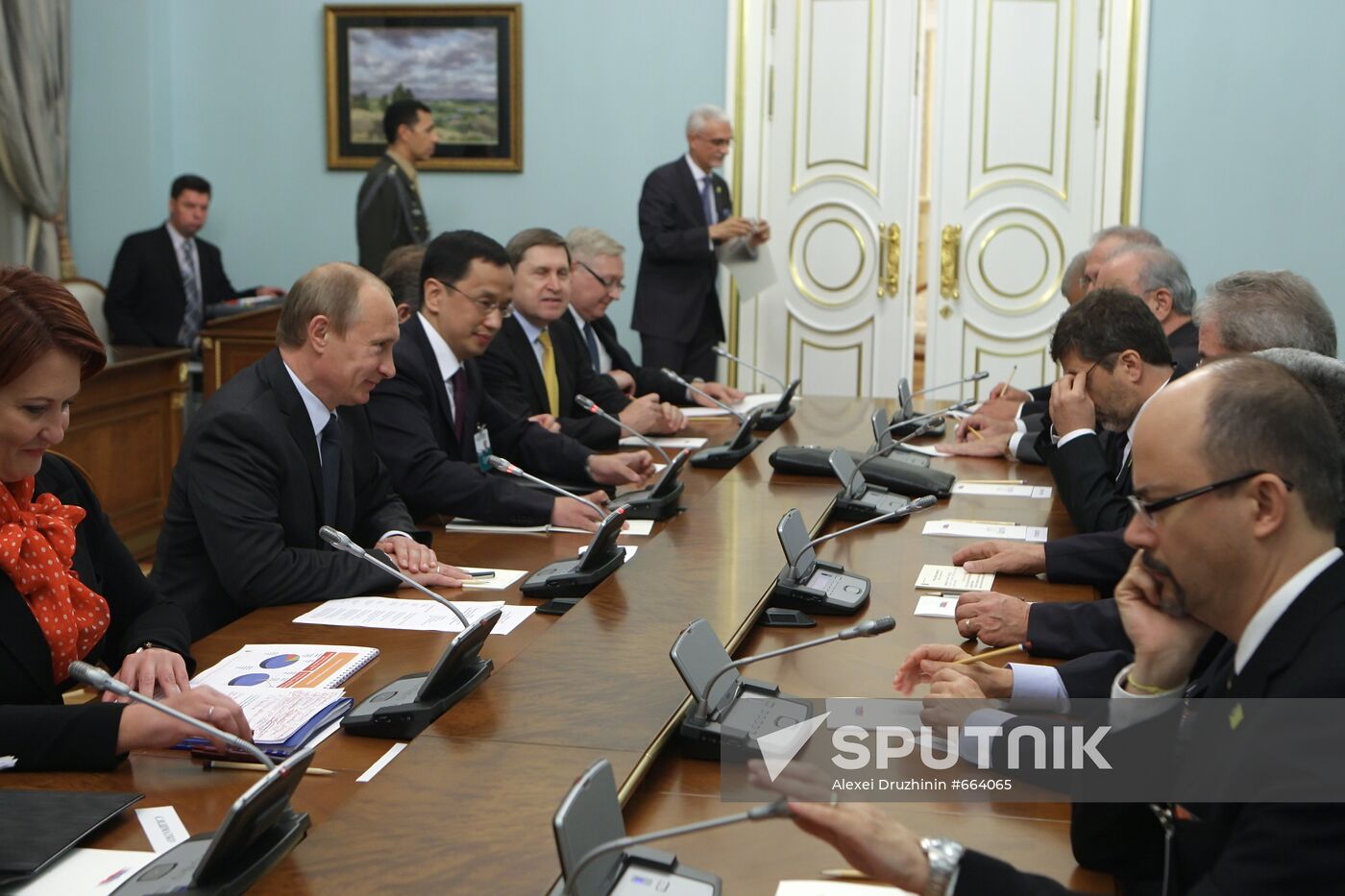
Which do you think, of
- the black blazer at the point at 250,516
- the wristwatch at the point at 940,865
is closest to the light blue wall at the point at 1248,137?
the black blazer at the point at 250,516

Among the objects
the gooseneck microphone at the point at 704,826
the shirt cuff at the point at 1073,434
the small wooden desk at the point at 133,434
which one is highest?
the shirt cuff at the point at 1073,434

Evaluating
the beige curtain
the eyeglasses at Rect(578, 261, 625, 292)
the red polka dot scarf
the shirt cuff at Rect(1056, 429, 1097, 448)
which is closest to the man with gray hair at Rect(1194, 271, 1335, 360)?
the shirt cuff at Rect(1056, 429, 1097, 448)

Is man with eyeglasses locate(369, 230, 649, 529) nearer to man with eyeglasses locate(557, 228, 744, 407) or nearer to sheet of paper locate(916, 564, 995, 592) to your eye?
sheet of paper locate(916, 564, 995, 592)

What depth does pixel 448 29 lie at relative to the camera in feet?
25.1

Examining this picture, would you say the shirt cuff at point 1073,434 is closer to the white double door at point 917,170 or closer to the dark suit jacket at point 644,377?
the dark suit jacket at point 644,377

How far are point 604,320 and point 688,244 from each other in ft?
3.22

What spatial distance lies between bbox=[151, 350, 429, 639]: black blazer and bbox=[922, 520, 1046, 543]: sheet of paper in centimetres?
135

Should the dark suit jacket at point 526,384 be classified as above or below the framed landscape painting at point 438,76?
below

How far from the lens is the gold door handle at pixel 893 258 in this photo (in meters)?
7.46

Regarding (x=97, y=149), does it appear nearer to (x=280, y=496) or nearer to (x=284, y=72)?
(x=284, y=72)

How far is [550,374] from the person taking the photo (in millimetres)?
5043

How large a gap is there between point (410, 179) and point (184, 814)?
5674 millimetres

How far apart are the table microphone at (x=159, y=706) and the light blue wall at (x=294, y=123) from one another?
5982 mm

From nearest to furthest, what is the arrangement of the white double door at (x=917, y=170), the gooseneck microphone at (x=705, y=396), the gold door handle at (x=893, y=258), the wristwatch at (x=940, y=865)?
the wristwatch at (x=940, y=865), the gooseneck microphone at (x=705, y=396), the white double door at (x=917, y=170), the gold door handle at (x=893, y=258)
